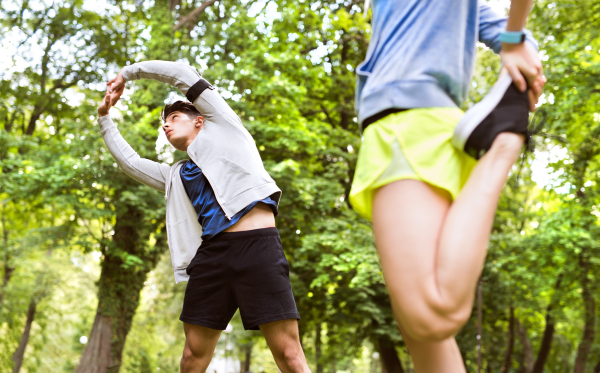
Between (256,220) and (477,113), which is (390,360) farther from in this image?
(477,113)

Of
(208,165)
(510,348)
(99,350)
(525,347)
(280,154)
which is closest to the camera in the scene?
(208,165)

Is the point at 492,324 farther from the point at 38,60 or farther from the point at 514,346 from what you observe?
the point at 38,60

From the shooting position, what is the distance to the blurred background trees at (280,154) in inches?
399

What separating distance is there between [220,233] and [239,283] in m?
0.25

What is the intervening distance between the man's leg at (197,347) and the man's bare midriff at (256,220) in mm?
492

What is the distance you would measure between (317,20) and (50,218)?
10.5 m

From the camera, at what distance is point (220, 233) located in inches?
92.2

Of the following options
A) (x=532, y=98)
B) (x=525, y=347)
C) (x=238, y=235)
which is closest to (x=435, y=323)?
(x=532, y=98)

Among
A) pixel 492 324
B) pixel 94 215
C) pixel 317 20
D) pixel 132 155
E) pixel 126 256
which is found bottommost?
pixel 492 324

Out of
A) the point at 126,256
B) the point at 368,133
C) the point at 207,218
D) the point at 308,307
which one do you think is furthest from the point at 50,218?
the point at 368,133

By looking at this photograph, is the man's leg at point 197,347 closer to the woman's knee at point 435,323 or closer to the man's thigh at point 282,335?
the man's thigh at point 282,335

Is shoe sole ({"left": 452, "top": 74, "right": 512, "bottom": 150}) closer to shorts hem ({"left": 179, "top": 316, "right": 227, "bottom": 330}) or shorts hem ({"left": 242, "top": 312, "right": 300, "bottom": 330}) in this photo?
shorts hem ({"left": 242, "top": 312, "right": 300, "bottom": 330})

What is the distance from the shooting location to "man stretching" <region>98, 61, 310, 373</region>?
89.7 inches

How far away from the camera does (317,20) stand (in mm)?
12992
